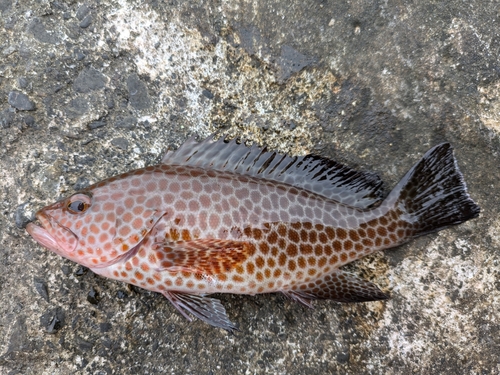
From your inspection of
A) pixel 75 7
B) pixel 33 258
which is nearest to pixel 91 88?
pixel 75 7

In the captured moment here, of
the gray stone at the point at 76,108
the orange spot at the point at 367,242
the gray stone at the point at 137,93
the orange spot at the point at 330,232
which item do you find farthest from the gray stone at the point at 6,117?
the orange spot at the point at 367,242

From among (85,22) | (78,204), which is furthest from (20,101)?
(78,204)

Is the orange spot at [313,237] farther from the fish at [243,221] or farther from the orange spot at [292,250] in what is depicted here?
the orange spot at [292,250]

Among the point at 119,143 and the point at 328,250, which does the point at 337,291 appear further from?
the point at 119,143

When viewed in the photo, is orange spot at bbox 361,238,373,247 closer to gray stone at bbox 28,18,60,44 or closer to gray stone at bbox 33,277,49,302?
gray stone at bbox 33,277,49,302

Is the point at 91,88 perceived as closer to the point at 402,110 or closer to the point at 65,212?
the point at 65,212

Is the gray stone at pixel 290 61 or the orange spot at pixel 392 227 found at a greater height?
the gray stone at pixel 290 61

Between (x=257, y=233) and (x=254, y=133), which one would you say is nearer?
(x=257, y=233)
